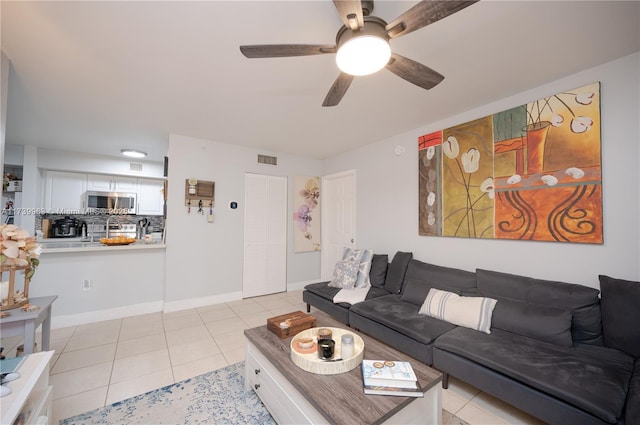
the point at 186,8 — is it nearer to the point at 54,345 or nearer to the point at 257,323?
the point at 257,323

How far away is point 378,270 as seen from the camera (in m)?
3.40

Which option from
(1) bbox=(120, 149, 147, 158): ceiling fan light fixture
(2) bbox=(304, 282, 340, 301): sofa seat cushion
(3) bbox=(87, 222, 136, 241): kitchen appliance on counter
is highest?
(1) bbox=(120, 149, 147, 158): ceiling fan light fixture

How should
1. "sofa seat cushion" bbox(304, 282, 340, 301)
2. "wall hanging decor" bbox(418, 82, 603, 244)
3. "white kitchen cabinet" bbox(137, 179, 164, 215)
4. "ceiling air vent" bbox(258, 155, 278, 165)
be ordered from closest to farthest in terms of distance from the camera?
"wall hanging decor" bbox(418, 82, 603, 244) < "sofa seat cushion" bbox(304, 282, 340, 301) < "ceiling air vent" bbox(258, 155, 278, 165) < "white kitchen cabinet" bbox(137, 179, 164, 215)

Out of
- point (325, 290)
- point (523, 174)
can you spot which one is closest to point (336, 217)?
point (325, 290)

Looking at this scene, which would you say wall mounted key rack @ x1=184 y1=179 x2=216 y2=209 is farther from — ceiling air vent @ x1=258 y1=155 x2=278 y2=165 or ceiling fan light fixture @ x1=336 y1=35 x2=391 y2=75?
ceiling fan light fixture @ x1=336 y1=35 x2=391 y2=75

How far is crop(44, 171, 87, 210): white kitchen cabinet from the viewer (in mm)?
4477

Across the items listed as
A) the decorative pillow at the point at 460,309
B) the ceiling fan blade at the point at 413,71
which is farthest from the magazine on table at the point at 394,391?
the ceiling fan blade at the point at 413,71

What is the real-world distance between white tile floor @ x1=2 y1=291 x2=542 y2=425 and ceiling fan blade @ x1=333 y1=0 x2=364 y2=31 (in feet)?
8.18

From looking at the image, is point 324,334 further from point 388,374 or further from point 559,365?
point 559,365

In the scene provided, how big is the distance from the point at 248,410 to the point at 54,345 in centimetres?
240

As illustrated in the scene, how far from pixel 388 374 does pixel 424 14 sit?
1829 mm

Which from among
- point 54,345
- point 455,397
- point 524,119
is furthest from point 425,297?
point 54,345

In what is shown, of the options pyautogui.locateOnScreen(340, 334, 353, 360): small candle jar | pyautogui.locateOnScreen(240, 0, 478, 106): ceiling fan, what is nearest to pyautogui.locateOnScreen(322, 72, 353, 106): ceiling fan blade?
pyautogui.locateOnScreen(240, 0, 478, 106): ceiling fan

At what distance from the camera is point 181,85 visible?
2.32 metres
